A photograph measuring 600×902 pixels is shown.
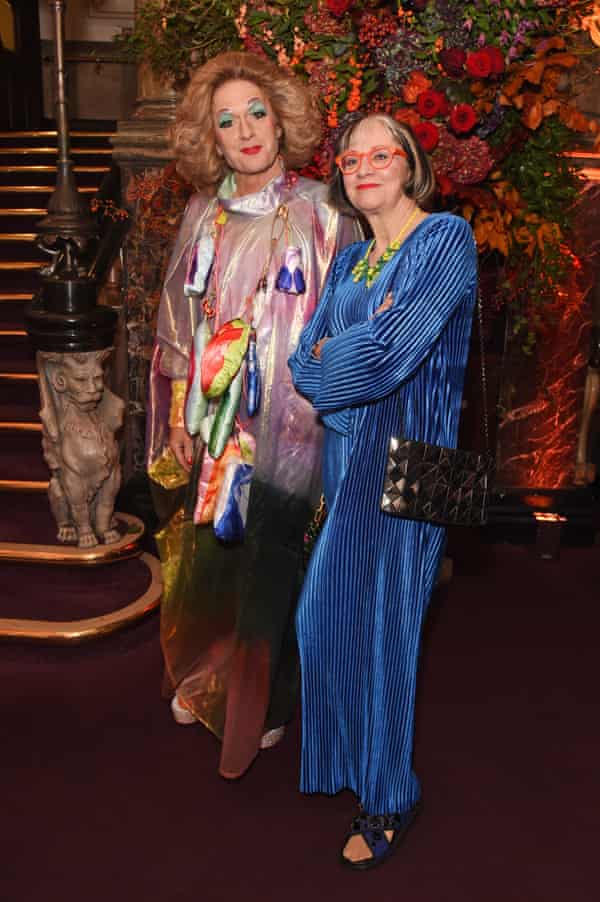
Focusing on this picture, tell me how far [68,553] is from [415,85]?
2.17m

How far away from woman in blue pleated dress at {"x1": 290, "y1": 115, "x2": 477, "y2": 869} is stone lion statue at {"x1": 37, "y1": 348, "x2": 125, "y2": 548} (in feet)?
4.76

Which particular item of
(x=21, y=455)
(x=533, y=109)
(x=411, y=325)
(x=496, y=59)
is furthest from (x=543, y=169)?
(x=21, y=455)

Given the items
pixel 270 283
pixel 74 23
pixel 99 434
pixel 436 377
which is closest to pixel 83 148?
pixel 74 23

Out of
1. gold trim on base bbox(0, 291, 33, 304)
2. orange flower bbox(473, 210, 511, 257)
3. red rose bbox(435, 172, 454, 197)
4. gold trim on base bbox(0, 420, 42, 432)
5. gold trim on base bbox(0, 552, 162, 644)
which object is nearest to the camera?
red rose bbox(435, 172, 454, 197)

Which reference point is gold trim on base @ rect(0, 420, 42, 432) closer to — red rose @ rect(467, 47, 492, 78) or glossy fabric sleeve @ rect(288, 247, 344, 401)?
glossy fabric sleeve @ rect(288, 247, 344, 401)

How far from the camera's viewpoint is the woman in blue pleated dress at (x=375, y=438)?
2.25 metres

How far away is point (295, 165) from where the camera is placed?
2.80 m

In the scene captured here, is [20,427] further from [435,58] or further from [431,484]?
[431,484]

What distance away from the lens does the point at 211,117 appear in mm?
2701

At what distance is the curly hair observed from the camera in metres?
2.63

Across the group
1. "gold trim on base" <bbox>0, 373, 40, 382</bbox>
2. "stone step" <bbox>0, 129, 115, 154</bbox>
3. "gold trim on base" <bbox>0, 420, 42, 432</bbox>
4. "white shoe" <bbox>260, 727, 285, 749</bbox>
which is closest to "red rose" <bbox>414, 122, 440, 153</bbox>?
"white shoe" <bbox>260, 727, 285, 749</bbox>

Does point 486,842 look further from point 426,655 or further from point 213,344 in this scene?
point 213,344

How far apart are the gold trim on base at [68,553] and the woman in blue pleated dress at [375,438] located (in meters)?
1.53

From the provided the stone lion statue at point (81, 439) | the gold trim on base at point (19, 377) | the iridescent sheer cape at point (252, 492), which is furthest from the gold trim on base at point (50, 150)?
the iridescent sheer cape at point (252, 492)
